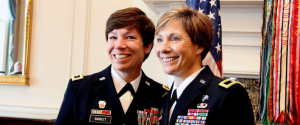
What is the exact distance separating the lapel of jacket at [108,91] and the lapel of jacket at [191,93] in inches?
13.9

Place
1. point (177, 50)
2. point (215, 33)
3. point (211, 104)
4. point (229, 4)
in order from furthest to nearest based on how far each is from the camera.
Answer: point (229, 4), point (215, 33), point (177, 50), point (211, 104)

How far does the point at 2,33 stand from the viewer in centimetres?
430

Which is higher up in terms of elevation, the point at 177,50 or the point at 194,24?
the point at 194,24

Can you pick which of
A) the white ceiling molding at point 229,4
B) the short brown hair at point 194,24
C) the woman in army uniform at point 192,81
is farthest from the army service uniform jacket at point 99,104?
the white ceiling molding at point 229,4

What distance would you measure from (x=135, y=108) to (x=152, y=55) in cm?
205

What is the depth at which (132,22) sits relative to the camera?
1733mm

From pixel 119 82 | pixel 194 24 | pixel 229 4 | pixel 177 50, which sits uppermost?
pixel 229 4

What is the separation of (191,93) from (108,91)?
0.49 metres

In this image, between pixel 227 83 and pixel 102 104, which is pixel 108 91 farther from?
pixel 227 83

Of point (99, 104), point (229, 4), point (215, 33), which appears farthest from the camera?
point (229, 4)

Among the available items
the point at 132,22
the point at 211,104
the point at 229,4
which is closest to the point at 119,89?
the point at 132,22

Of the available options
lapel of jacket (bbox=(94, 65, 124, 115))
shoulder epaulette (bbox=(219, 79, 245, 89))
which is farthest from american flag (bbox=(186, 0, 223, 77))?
shoulder epaulette (bbox=(219, 79, 245, 89))

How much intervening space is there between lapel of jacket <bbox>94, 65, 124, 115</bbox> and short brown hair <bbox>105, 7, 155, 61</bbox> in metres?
0.24

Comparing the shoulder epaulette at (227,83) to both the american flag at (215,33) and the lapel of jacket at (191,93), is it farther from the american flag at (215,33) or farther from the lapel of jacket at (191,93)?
the american flag at (215,33)
